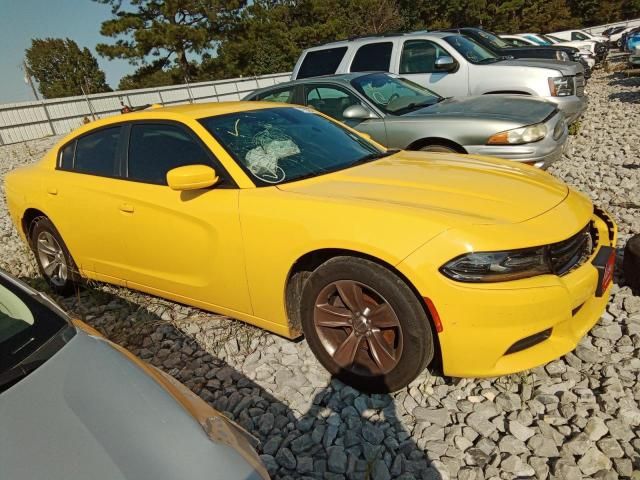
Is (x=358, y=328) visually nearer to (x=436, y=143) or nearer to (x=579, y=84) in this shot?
(x=436, y=143)

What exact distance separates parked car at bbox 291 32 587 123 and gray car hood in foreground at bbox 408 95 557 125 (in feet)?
4.40

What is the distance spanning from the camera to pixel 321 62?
7891 mm

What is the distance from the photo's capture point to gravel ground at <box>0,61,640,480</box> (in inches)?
81.4

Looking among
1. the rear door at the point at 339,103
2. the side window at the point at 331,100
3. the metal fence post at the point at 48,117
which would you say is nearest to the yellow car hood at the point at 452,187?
the rear door at the point at 339,103

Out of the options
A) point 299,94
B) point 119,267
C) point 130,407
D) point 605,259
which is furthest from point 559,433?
point 299,94

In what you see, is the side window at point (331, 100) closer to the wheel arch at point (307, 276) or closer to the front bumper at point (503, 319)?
the wheel arch at point (307, 276)

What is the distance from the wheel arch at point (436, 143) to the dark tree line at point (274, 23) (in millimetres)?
27497

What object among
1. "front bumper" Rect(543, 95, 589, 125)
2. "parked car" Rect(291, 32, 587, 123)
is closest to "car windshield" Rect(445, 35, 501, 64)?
"parked car" Rect(291, 32, 587, 123)

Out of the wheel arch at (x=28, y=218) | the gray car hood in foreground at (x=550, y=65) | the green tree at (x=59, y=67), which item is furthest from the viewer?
the green tree at (x=59, y=67)

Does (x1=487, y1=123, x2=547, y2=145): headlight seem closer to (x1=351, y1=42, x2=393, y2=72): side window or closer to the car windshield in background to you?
(x1=351, y1=42, x2=393, y2=72): side window

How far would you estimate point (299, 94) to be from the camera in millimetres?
6125

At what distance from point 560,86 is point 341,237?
627cm

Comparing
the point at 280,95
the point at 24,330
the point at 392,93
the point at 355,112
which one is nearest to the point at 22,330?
the point at 24,330

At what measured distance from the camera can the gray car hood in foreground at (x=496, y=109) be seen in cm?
496
